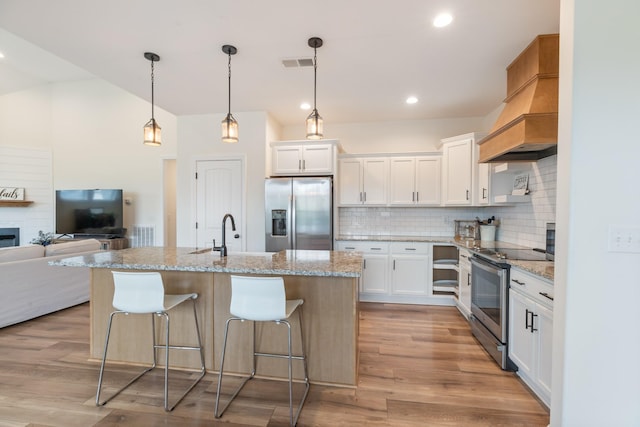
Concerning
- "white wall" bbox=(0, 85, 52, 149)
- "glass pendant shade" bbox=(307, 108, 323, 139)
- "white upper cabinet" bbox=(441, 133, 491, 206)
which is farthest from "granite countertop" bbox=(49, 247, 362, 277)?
"white wall" bbox=(0, 85, 52, 149)

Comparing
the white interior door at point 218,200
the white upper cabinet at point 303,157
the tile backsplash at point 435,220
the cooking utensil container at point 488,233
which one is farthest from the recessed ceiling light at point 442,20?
the white interior door at point 218,200

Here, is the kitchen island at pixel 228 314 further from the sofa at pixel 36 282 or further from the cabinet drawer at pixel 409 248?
the cabinet drawer at pixel 409 248

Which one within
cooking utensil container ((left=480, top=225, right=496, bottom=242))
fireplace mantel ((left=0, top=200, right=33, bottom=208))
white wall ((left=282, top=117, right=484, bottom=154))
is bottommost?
cooking utensil container ((left=480, top=225, right=496, bottom=242))

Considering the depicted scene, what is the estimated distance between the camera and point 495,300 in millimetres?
2551

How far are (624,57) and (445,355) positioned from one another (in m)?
2.42

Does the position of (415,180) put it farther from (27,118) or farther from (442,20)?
(27,118)

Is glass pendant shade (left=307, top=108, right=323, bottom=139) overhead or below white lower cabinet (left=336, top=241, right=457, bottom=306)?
overhead

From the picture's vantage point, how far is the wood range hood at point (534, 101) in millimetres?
2170

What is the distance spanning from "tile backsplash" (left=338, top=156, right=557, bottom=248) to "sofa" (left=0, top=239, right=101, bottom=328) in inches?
147

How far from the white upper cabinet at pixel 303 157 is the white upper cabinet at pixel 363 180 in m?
0.36

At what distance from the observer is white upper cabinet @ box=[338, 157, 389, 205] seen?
172 inches

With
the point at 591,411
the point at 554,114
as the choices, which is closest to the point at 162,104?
the point at 554,114

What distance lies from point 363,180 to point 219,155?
7.27 ft

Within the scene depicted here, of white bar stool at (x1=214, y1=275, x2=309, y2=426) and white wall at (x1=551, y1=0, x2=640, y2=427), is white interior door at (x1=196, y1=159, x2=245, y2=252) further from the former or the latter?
white wall at (x1=551, y1=0, x2=640, y2=427)
